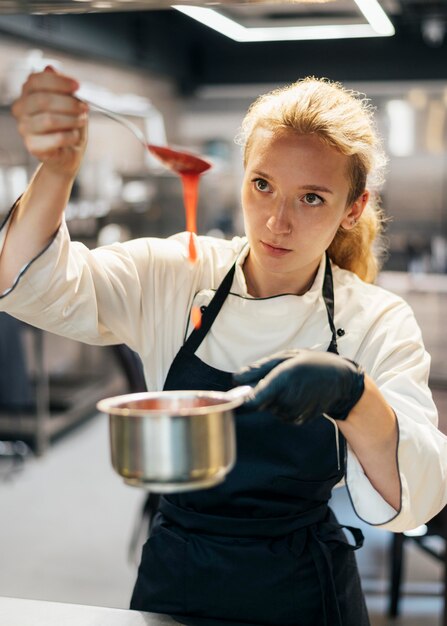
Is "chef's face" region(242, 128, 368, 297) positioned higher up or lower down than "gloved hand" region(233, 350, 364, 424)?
higher up

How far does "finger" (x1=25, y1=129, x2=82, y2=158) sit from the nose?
352 mm

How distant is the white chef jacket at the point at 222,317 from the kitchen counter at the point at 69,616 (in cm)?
39

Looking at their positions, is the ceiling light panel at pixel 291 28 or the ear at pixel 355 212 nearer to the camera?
the ceiling light panel at pixel 291 28

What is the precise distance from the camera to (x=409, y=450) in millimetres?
1148

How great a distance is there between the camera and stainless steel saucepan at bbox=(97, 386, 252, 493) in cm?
84

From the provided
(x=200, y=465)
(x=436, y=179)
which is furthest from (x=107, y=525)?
(x=436, y=179)

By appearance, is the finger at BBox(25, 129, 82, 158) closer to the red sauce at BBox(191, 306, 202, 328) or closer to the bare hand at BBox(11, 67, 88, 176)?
the bare hand at BBox(11, 67, 88, 176)

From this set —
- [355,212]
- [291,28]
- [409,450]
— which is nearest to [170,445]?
[409,450]

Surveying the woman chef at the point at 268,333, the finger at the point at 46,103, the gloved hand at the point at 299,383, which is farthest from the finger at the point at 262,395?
the finger at the point at 46,103

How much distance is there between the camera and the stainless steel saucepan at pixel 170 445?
84 centimetres

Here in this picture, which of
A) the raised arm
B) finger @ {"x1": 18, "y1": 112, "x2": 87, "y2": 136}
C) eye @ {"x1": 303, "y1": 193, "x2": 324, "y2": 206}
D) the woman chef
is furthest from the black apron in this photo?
finger @ {"x1": 18, "y1": 112, "x2": 87, "y2": 136}

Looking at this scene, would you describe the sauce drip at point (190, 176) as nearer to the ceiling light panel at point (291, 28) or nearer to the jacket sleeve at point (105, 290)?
the jacket sleeve at point (105, 290)

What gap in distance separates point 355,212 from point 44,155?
2.02 feet

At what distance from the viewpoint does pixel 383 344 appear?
1350 millimetres
